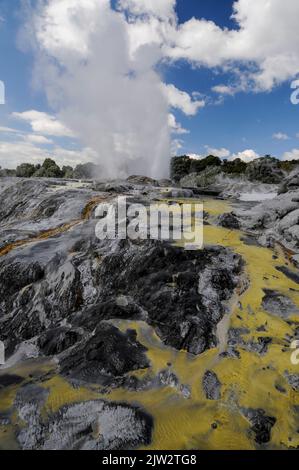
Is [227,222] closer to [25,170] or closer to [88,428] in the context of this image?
[88,428]

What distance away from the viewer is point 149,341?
32.2 feet

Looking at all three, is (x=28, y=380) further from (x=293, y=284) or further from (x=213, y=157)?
(x=213, y=157)

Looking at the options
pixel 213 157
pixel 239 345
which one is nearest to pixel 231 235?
pixel 239 345

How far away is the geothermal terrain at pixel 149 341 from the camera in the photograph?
23.3ft

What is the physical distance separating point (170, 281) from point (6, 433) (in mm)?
6661

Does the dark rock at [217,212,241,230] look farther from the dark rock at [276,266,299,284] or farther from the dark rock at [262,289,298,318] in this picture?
the dark rock at [262,289,298,318]

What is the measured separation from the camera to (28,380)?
9070 millimetres

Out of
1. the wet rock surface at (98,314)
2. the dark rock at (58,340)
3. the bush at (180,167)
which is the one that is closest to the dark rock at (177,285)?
the wet rock surface at (98,314)

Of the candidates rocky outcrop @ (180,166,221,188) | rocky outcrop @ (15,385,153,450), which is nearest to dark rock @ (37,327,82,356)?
rocky outcrop @ (15,385,153,450)

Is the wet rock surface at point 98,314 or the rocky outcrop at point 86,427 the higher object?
the wet rock surface at point 98,314

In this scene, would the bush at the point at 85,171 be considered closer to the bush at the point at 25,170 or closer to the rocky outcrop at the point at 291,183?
the bush at the point at 25,170

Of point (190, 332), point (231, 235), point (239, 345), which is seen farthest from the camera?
point (231, 235)

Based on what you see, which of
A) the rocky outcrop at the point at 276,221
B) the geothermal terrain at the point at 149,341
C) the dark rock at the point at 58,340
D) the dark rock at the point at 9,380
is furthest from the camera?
the rocky outcrop at the point at 276,221
